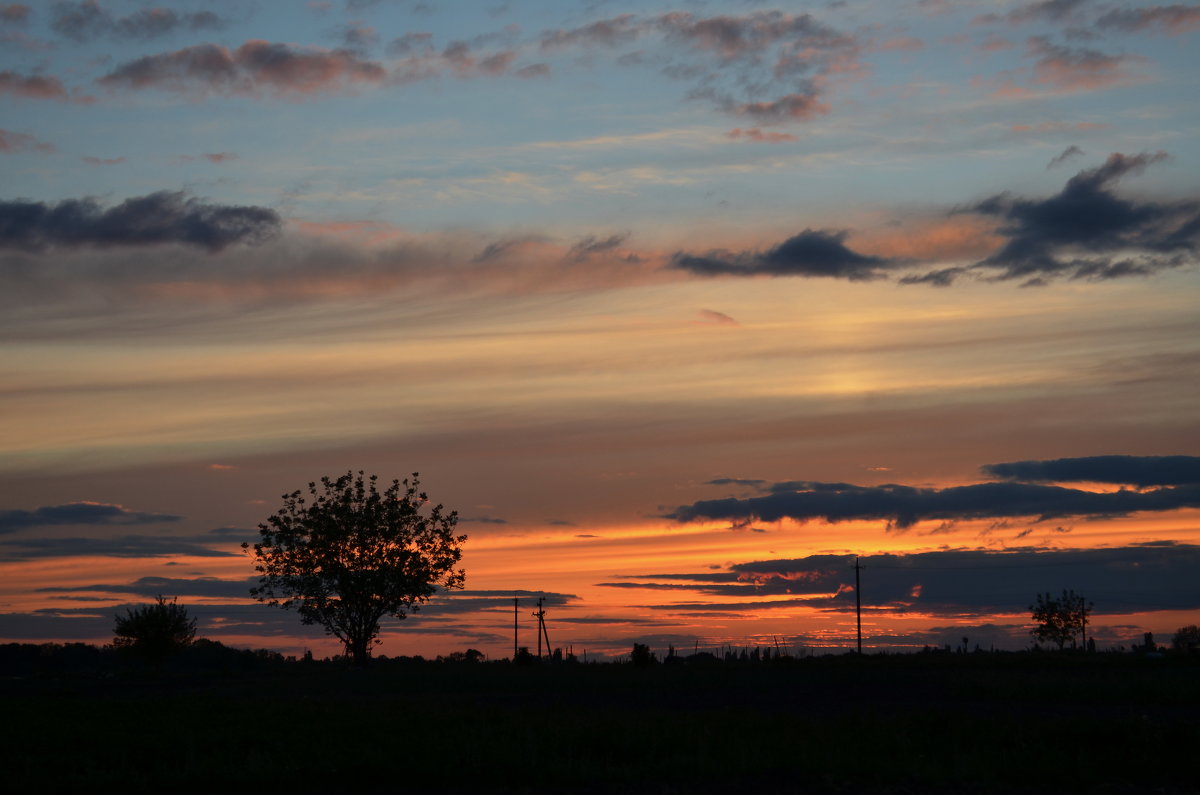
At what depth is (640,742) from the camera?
27844 mm

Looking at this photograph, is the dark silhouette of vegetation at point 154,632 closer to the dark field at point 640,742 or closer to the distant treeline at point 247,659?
the distant treeline at point 247,659

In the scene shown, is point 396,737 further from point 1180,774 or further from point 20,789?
point 1180,774

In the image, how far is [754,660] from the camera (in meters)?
81.6

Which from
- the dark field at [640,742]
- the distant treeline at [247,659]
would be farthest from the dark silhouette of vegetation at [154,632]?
the dark field at [640,742]

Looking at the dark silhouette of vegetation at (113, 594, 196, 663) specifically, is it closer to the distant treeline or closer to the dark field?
the distant treeline

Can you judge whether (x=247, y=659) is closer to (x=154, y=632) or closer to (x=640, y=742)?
(x=154, y=632)

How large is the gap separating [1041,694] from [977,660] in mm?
32207

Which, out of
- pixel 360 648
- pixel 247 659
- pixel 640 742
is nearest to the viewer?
pixel 640 742

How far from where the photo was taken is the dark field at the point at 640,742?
24.0 metres

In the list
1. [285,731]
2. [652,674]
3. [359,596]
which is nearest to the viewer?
[285,731]

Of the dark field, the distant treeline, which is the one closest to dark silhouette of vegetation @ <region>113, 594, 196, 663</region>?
the distant treeline

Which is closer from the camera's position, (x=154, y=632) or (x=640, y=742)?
(x=640, y=742)

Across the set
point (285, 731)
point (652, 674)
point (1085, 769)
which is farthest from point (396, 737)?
point (652, 674)

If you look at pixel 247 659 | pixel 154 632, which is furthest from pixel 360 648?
pixel 247 659
